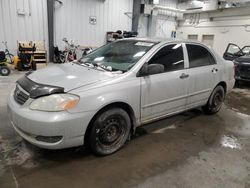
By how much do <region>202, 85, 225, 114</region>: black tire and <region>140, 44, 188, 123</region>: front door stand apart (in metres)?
0.82

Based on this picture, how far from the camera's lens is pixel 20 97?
7.40 ft

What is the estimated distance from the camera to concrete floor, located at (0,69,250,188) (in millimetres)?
2035

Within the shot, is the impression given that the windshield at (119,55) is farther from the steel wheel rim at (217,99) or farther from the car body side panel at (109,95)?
the steel wheel rim at (217,99)

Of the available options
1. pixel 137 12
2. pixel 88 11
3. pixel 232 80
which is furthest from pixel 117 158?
pixel 137 12

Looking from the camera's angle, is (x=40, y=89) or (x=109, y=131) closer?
(x=40, y=89)

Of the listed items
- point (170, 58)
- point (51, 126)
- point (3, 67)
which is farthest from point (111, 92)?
point (3, 67)

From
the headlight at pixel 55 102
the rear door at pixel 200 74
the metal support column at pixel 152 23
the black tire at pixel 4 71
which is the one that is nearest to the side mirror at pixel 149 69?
the rear door at pixel 200 74

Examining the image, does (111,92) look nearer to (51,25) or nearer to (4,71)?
(4,71)

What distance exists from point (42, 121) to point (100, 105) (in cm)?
55

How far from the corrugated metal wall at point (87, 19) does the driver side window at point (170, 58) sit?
7.02 m

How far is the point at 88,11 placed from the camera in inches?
369

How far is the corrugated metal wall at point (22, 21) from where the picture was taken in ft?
25.0

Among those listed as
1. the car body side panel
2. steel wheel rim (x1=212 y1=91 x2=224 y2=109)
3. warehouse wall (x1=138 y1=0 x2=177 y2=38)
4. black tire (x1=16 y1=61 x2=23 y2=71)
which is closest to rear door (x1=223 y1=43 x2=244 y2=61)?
steel wheel rim (x1=212 y1=91 x2=224 y2=109)

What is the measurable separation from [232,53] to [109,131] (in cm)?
731
